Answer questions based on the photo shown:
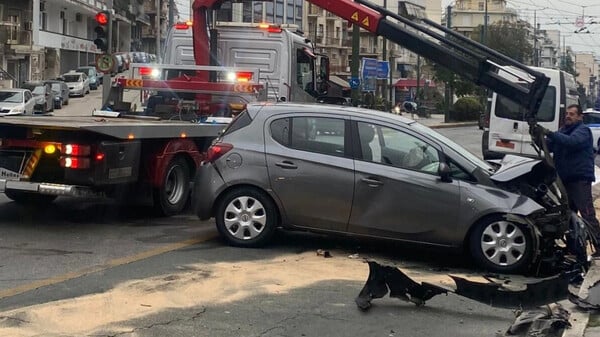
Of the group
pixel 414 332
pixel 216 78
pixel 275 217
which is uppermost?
pixel 216 78

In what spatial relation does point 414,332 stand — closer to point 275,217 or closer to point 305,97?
point 275,217

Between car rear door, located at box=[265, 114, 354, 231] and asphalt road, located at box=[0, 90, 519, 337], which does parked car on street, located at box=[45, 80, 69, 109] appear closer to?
asphalt road, located at box=[0, 90, 519, 337]

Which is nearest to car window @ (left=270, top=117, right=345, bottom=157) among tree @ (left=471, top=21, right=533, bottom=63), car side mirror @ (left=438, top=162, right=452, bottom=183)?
car side mirror @ (left=438, top=162, right=452, bottom=183)

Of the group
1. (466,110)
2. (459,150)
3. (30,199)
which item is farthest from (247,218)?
(466,110)

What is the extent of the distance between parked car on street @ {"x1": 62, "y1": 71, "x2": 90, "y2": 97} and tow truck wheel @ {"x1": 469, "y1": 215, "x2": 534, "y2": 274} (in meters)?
42.1

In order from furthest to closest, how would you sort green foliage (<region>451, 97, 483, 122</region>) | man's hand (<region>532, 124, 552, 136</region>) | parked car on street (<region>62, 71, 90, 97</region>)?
parked car on street (<region>62, 71, 90, 97</region>) < green foliage (<region>451, 97, 483, 122</region>) < man's hand (<region>532, 124, 552, 136</region>)

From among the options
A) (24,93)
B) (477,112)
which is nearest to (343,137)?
(24,93)

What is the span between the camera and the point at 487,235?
782 cm

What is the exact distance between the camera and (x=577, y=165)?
8375mm

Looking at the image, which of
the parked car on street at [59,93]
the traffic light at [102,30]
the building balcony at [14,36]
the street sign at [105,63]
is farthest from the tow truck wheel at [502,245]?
the building balcony at [14,36]

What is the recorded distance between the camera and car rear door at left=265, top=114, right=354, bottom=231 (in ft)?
26.8

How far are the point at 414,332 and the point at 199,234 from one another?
4141 millimetres

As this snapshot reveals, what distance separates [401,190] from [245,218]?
1739 mm

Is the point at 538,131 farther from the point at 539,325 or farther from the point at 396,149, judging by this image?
the point at 539,325
